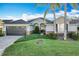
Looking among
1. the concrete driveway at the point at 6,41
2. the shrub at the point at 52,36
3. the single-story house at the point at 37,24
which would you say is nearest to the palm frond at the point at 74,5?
the single-story house at the point at 37,24

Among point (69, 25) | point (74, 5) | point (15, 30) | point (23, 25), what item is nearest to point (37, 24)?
point (23, 25)

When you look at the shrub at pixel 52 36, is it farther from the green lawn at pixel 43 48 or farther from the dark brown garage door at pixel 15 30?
the dark brown garage door at pixel 15 30

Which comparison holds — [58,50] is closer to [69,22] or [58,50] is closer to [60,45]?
[60,45]

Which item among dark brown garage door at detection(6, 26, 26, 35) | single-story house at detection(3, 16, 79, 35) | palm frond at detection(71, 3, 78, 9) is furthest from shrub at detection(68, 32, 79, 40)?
dark brown garage door at detection(6, 26, 26, 35)

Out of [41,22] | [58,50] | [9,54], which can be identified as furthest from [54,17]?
[9,54]

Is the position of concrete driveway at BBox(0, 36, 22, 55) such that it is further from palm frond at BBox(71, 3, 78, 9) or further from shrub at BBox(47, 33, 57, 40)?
palm frond at BBox(71, 3, 78, 9)

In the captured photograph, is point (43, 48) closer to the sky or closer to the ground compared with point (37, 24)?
closer to the ground

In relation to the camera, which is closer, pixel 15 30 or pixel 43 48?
pixel 43 48

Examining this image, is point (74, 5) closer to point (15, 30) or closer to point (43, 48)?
point (43, 48)
